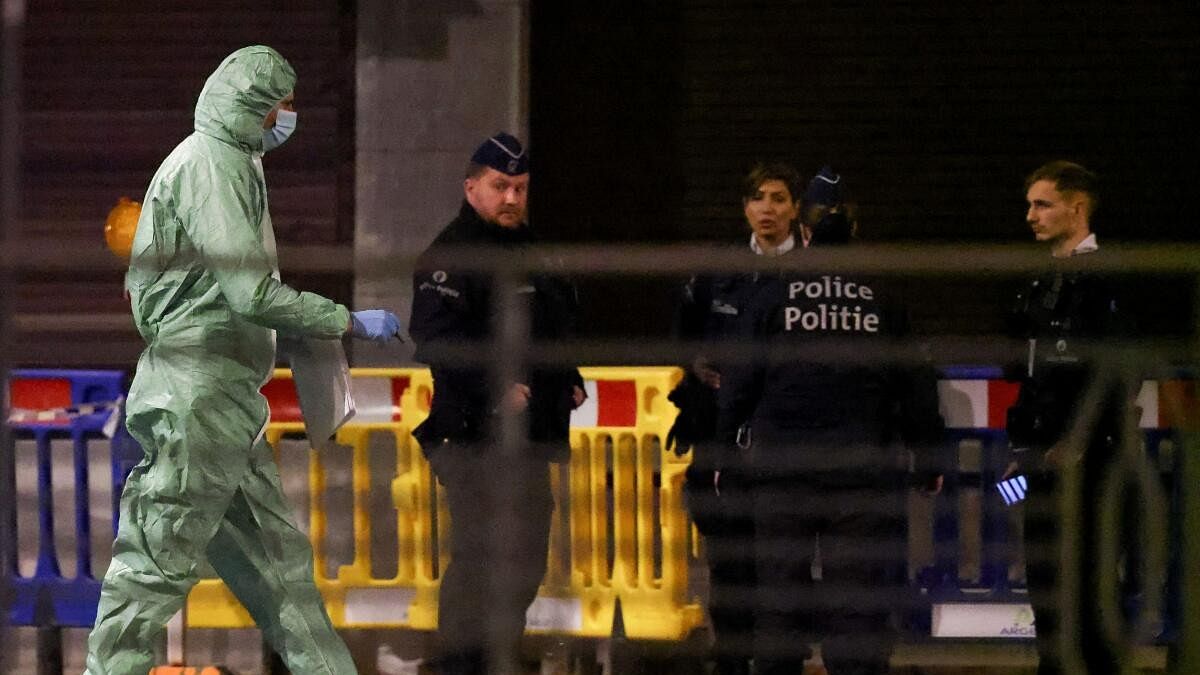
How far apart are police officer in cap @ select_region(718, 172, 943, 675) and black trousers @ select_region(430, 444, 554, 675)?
85 cm

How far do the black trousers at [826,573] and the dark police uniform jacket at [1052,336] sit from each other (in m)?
0.50

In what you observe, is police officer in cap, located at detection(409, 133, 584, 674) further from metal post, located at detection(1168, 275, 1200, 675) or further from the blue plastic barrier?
the blue plastic barrier

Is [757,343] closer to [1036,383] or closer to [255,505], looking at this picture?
[1036,383]

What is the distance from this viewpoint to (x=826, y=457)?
6512mm

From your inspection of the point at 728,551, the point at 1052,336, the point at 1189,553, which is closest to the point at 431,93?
the point at 728,551

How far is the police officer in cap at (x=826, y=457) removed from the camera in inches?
243

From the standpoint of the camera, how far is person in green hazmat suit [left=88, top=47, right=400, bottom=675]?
18.7 feet

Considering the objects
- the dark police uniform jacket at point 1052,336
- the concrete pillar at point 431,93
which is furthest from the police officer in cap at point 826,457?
the concrete pillar at point 431,93

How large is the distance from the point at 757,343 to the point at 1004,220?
16.7ft

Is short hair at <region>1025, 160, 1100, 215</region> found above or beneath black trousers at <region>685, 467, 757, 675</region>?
above

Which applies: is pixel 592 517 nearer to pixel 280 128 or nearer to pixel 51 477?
pixel 51 477

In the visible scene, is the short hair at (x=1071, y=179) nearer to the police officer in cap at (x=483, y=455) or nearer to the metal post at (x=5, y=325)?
the police officer in cap at (x=483, y=455)

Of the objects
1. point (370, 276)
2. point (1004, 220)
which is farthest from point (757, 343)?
point (1004, 220)

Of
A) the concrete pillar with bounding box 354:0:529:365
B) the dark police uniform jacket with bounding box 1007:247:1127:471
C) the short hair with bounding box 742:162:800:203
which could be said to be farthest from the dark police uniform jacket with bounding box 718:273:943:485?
the concrete pillar with bounding box 354:0:529:365
